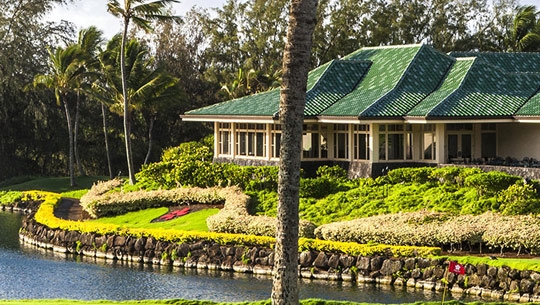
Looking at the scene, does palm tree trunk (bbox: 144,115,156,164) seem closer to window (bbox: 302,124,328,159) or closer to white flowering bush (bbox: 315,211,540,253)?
window (bbox: 302,124,328,159)

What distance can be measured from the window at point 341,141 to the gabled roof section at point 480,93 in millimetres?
3552

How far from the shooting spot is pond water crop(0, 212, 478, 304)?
2847 cm

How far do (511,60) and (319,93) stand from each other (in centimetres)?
1042

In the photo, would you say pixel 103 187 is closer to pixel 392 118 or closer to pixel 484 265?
pixel 392 118

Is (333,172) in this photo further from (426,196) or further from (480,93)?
(426,196)

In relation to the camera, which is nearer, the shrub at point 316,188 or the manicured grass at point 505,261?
the manicured grass at point 505,261

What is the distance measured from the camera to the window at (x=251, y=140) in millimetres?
47625

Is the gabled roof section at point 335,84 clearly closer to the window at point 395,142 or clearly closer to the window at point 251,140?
the window at point 251,140

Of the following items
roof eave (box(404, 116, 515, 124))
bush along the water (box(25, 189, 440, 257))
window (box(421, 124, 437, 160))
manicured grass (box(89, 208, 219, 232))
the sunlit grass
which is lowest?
bush along the water (box(25, 189, 440, 257))

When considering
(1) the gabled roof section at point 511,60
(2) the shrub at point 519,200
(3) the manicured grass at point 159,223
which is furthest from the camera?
(1) the gabled roof section at point 511,60

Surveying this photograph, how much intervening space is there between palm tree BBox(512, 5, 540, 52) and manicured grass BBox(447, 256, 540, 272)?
4017cm

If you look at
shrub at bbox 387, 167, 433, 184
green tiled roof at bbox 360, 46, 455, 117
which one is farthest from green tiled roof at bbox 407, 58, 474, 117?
shrub at bbox 387, 167, 433, 184

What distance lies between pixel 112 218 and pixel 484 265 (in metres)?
19.0

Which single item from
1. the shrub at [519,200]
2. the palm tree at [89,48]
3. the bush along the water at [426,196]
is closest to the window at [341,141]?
the bush along the water at [426,196]
